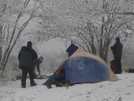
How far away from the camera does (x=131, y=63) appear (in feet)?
160

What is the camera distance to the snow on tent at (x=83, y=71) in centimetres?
1005

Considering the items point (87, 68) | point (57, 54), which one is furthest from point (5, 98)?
point (57, 54)

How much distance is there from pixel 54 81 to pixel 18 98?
2.23m

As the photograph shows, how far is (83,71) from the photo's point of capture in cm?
1017

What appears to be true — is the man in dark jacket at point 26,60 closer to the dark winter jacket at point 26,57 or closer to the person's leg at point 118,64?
the dark winter jacket at point 26,57

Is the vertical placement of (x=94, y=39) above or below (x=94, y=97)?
above

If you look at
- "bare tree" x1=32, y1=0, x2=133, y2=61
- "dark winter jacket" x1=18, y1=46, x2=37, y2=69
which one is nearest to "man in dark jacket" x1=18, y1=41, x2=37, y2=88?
"dark winter jacket" x1=18, y1=46, x2=37, y2=69

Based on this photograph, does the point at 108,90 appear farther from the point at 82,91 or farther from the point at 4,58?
the point at 4,58

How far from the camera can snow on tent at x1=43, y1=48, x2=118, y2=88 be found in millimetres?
10055

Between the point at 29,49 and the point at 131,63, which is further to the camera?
the point at 131,63

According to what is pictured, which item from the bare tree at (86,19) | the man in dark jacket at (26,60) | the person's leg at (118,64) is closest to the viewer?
the man in dark jacket at (26,60)

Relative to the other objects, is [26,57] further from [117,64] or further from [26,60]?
→ [117,64]

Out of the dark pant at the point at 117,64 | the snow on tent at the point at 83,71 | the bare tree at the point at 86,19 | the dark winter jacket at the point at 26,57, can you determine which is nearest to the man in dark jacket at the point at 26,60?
the dark winter jacket at the point at 26,57

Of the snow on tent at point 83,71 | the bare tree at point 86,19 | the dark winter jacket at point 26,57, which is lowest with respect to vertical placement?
the snow on tent at point 83,71
